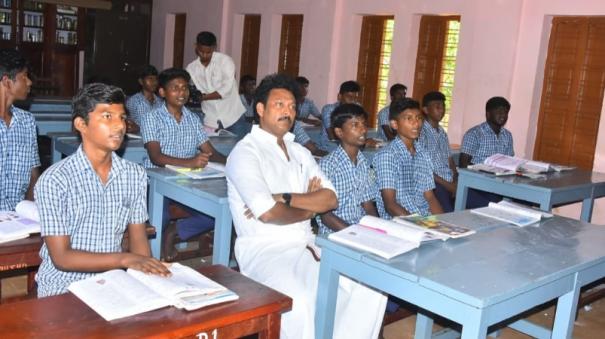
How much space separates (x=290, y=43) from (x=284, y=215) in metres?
6.77

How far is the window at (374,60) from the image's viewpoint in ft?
25.8

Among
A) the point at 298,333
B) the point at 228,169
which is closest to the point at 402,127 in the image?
the point at 228,169

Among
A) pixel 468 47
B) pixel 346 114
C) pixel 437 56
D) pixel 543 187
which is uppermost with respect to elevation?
pixel 468 47

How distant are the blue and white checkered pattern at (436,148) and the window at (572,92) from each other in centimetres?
198

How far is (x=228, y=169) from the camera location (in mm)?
2646

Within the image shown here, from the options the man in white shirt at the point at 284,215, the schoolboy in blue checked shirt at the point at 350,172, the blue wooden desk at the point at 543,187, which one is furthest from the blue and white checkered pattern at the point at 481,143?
the man in white shirt at the point at 284,215

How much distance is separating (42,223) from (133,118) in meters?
3.81

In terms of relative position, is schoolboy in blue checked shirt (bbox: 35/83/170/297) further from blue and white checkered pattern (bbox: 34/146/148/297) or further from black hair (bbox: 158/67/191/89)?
black hair (bbox: 158/67/191/89)

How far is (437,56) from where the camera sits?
7234 mm

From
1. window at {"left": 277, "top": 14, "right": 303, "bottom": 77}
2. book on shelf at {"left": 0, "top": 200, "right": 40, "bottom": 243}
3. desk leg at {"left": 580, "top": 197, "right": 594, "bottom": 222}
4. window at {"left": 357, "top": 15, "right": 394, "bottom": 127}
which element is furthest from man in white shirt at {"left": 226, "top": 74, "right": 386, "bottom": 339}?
window at {"left": 277, "top": 14, "right": 303, "bottom": 77}

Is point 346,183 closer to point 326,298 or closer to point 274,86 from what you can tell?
point 274,86

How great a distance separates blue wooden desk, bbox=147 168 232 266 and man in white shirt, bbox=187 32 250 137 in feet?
7.27

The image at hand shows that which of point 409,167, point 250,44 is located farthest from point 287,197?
point 250,44

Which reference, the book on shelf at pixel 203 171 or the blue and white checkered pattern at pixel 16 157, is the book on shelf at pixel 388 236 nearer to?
the book on shelf at pixel 203 171
